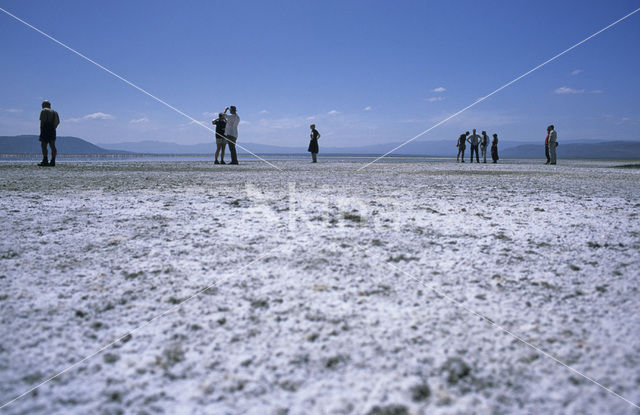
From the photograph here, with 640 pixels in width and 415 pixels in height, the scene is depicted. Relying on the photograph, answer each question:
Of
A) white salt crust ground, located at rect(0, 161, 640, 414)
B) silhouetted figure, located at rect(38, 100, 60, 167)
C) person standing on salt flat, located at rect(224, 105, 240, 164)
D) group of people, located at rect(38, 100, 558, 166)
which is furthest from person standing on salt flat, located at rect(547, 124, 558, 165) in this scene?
silhouetted figure, located at rect(38, 100, 60, 167)

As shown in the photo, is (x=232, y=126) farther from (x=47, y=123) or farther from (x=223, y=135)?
(x=47, y=123)

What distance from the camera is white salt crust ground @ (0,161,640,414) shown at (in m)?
1.10

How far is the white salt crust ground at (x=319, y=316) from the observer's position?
110 cm

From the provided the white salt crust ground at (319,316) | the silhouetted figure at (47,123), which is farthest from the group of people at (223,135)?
the white salt crust ground at (319,316)

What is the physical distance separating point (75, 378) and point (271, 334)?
63cm

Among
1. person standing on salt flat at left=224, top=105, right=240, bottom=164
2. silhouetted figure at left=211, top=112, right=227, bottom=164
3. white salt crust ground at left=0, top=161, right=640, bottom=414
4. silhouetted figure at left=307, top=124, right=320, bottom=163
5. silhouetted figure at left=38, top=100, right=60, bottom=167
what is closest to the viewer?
white salt crust ground at left=0, top=161, right=640, bottom=414

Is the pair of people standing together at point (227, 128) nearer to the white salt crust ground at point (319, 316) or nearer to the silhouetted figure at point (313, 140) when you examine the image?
the silhouetted figure at point (313, 140)

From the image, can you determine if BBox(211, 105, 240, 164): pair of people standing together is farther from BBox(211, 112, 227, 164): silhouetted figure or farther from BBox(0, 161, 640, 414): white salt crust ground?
BBox(0, 161, 640, 414): white salt crust ground

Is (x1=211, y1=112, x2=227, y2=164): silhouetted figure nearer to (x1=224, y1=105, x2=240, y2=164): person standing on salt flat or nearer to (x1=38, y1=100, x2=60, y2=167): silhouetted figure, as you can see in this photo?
(x1=224, y1=105, x2=240, y2=164): person standing on salt flat

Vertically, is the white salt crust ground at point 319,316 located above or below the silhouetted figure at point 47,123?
below

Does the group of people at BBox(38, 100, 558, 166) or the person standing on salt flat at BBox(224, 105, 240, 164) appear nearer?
the group of people at BBox(38, 100, 558, 166)

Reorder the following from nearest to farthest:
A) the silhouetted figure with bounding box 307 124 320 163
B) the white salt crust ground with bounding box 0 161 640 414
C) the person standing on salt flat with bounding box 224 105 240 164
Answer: the white salt crust ground with bounding box 0 161 640 414, the person standing on salt flat with bounding box 224 105 240 164, the silhouetted figure with bounding box 307 124 320 163

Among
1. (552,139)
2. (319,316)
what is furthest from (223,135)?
(552,139)

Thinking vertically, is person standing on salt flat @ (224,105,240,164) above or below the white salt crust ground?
above
